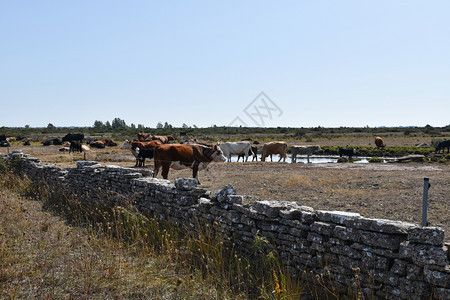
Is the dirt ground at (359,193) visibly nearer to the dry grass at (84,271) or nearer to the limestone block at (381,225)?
the limestone block at (381,225)

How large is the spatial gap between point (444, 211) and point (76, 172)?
36.7 ft

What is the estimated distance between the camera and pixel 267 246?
17.4 feet

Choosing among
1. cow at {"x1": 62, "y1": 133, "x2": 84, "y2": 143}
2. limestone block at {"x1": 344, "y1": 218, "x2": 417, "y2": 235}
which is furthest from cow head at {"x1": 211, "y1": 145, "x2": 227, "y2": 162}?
cow at {"x1": 62, "y1": 133, "x2": 84, "y2": 143}

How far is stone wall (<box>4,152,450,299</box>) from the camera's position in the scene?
149 inches

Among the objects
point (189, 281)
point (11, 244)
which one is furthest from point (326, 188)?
point (11, 244)

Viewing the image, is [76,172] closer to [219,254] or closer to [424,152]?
[219,254]

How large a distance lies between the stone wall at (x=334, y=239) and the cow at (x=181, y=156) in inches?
232

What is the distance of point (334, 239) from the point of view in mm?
4547

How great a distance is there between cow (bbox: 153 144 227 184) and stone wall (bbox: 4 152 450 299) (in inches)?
232

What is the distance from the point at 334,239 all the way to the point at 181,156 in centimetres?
974

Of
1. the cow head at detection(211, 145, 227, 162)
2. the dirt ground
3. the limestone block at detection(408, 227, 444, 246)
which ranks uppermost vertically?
the cow head at detection(211, 145, 227, 162)

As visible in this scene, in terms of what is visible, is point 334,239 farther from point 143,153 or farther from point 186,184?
point 143,153

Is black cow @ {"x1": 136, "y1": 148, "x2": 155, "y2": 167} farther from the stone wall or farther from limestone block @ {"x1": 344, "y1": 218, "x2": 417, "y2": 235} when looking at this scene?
limestone block @ {"x1": 344, "y1": 218, "x2": 417, "y2": 235}

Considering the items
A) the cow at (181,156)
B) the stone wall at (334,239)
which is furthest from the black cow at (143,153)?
the stone wall at (334,239)
